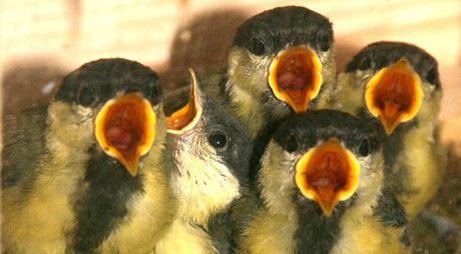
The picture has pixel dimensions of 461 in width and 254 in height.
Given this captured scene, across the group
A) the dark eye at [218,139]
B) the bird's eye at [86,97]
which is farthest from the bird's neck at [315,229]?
the bird's eye at [86,97]

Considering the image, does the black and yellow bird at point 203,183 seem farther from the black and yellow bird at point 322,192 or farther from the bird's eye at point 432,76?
the bird's eye at point 432,76

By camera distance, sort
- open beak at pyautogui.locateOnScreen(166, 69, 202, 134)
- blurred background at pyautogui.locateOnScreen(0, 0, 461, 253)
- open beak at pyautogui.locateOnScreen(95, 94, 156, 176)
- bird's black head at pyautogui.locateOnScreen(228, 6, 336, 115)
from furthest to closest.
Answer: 1. blurred background at pyautogui.locateOnScreen(0, 0, 461, 253)
2. bird's black head at pyautogui.locateOnScreen(228, 6, 336, 115)
3. open beak at pyautogui.locateOnScreen(166, 69, 202, 134)
4. open beak at pyautogui.locateOnScreen(95, 94, 156, 176)

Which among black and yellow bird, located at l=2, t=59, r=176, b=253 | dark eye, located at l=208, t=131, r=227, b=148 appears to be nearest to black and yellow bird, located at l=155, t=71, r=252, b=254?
dark eye, located at l=208, t=131, r=227, b=148

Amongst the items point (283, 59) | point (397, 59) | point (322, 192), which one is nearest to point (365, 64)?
point (397, 59)

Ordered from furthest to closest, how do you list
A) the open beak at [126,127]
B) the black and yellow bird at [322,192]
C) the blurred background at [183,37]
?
1. the blurred background at [183,37]
2. the black and yellow bird at [322,192]
3. the open beak at [126,127]

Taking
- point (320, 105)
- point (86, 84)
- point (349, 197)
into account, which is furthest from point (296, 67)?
point (86, 84)

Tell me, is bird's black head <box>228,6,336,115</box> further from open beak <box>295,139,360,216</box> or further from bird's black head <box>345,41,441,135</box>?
open beak <box>295,139,360,216</box>
